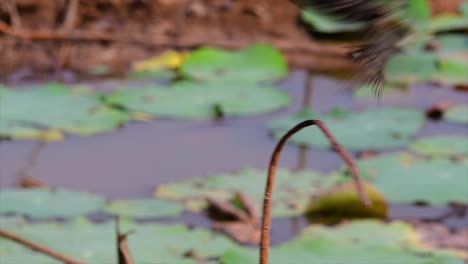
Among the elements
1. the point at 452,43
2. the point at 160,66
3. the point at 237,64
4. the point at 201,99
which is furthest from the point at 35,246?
the point at 452,43

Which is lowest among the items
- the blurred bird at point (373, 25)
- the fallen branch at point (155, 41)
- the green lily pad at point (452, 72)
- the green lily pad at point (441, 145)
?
the green lily pad at point (441, 145)

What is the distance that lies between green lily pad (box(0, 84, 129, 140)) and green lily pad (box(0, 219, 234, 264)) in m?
0.72

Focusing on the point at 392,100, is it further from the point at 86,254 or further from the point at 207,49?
the point at 86,254

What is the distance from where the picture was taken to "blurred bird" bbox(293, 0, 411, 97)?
1.05 meters

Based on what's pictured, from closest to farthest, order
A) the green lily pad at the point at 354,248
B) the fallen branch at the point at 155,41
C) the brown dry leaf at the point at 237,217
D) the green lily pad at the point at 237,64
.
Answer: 1. the green lily pad at the point at 354,248
2. the brown dry leaf at the point at 237,217
3. the green lily pad at the point at 237,64
4. the fallen branch at the point at 155,41

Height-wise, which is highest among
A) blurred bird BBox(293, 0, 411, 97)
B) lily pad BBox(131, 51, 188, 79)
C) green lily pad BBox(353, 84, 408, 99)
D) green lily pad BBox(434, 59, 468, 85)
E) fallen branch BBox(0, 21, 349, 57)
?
blurred bird BBox(293, 0, 411, 97)

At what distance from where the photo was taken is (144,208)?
2.37m

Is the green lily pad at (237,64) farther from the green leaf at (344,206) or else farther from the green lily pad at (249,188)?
the green leaf at (344,206)

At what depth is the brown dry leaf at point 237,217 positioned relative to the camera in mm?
2242

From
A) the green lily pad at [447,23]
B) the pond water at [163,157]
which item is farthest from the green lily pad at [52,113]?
the green lily pad at [447,23]

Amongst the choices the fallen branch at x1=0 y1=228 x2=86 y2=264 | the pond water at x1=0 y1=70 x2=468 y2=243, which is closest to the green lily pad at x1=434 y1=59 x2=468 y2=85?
the pond water at x1=0 y1=70 x2=468 y2=243

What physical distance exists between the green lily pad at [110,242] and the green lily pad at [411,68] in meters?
1.61

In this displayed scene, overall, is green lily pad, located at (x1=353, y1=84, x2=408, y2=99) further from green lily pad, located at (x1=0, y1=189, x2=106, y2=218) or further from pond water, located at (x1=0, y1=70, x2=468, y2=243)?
green lily pad, located at (x1=0, y1=189, x2=106, y2=218)

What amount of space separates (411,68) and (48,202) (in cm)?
175
